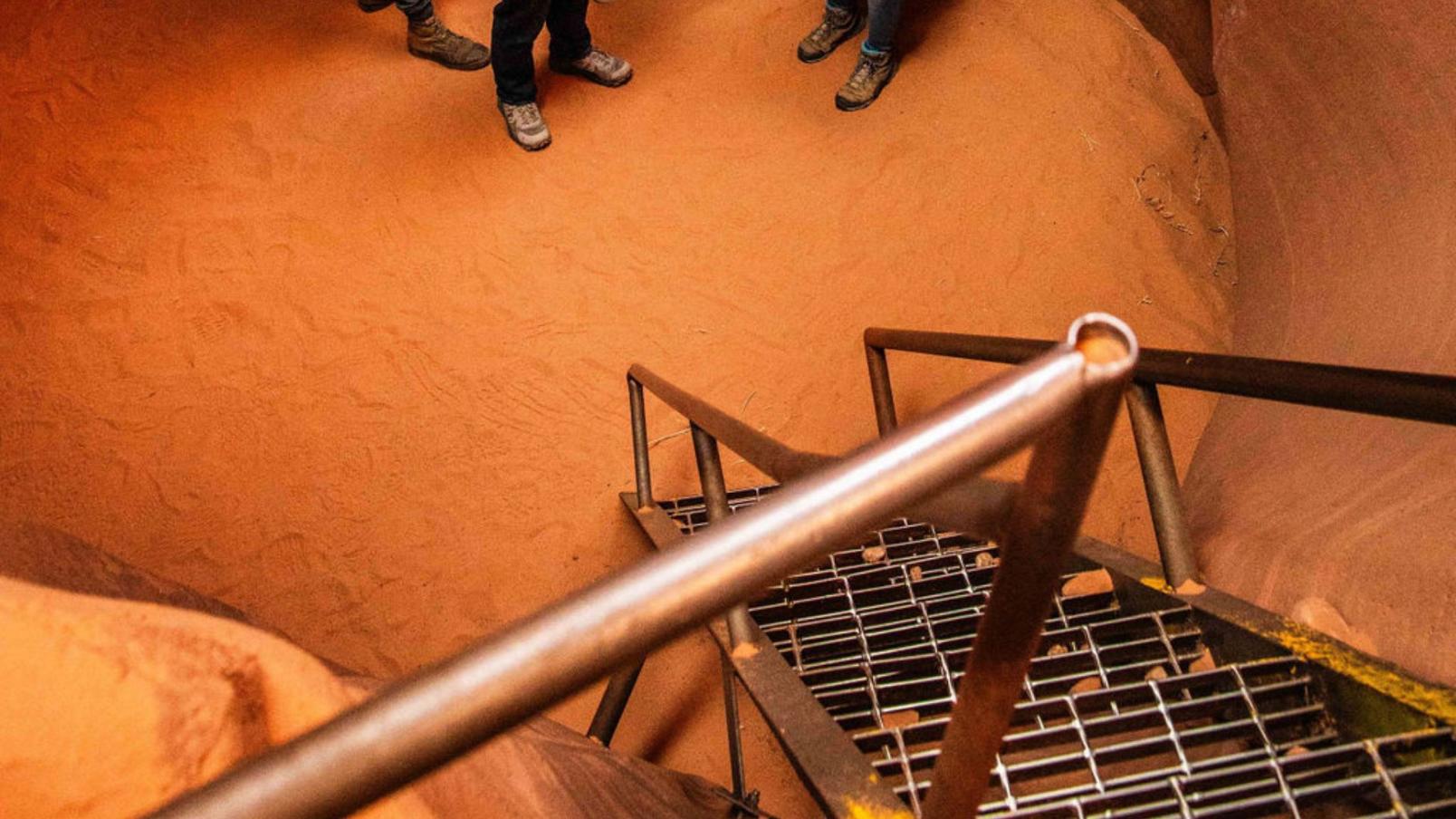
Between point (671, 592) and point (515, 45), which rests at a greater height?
point (671, 592)

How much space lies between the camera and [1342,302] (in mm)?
2705

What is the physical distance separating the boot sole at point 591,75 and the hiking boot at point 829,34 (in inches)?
37.6

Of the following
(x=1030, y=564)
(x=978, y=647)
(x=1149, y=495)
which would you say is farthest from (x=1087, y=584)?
(x=1030, y=564)

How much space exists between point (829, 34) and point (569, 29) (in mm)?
1387

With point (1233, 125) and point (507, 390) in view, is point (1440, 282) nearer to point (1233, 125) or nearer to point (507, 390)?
point (1233, 125)

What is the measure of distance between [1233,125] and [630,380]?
304 centimetres

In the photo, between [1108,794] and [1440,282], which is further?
[1440,282]

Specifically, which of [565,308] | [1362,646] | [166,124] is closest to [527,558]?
[565,308]

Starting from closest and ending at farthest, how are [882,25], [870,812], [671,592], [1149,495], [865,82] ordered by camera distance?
[671,592] → [870,812] → [1149,495] → [882,25] → [865,82]

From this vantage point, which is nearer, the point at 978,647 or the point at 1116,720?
the point at 978,647

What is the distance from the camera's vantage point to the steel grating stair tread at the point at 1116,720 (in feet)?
4.68

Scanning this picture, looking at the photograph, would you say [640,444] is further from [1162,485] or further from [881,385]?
[1162,485]

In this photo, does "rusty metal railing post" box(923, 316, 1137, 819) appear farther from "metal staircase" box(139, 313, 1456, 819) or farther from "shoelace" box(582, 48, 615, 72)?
"shoelace" box(582, 48, 615, 72)

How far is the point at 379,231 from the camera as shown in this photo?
4.06 metres
